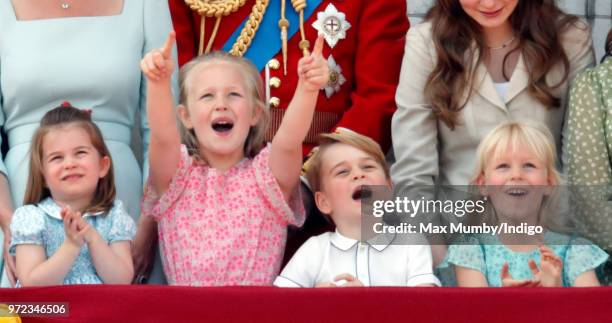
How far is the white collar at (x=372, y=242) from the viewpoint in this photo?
3127 mm

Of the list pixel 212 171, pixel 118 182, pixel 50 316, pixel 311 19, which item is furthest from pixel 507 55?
pixel 50 316

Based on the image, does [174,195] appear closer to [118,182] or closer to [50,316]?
[118,182]

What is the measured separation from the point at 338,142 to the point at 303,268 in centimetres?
35

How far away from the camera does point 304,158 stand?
350 cm

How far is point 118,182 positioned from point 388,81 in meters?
0.78

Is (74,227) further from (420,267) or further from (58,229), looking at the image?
(420,267)

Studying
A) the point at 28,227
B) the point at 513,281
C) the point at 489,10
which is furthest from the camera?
the point at 489,10

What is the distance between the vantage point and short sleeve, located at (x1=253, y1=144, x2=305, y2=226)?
10.5 feet

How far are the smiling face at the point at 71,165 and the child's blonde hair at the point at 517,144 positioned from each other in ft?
2.98

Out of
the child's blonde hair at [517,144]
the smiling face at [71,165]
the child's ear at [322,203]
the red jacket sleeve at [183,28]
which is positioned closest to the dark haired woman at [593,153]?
the child's blonde hair at [517,144]

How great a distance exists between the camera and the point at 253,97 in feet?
10.6

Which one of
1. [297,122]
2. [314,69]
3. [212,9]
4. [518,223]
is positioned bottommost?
[518,223]

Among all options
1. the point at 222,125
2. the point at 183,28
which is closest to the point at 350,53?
the point at 183,28

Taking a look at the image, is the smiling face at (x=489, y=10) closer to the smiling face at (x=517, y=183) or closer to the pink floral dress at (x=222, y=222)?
the smiling face at (x=517, y=183)
